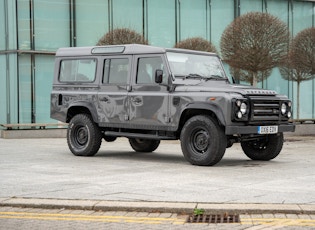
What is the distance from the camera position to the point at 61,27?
88.1 feet

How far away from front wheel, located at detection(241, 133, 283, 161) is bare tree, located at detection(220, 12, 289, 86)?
10329 mm

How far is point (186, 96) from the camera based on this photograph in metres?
12.5

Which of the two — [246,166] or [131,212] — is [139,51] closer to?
[246,166]

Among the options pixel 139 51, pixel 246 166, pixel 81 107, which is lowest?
pixel 246 166

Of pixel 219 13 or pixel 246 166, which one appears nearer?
pixel 246 166

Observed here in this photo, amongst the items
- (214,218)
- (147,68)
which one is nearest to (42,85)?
(147,68)

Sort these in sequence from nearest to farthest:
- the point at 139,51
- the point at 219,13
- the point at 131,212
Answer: the point at 131,212 → the point at 139,51 → the point at 219,13

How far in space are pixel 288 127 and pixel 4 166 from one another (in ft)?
17.1

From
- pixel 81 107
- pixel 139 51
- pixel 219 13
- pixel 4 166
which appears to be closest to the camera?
pixel 4 166

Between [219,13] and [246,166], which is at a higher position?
[219,13]

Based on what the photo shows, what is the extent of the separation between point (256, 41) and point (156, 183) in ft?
48.1

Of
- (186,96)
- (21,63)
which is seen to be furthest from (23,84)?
(186,96)

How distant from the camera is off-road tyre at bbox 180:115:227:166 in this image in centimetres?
1202

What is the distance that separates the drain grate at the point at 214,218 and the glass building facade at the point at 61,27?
19172 millimetres
